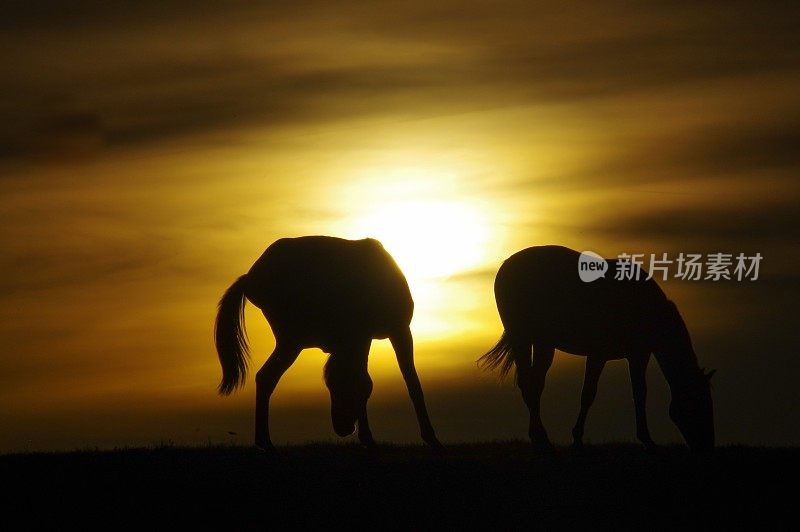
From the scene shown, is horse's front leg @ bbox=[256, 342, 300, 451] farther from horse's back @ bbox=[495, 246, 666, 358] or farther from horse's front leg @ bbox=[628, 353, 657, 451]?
horse's front leg @ bbox=[628, 353, 657, 451]

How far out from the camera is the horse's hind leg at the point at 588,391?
18.1m

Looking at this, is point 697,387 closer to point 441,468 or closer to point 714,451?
point 714,451

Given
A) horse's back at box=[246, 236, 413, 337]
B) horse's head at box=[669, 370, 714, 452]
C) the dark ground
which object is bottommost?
the dark ground

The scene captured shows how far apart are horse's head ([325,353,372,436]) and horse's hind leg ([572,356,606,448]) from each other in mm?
3094

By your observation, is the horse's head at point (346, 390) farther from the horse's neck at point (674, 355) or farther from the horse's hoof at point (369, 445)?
the horse's neck at point (674, 355)

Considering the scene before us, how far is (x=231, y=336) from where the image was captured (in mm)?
17906

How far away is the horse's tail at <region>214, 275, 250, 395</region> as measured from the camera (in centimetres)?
1778

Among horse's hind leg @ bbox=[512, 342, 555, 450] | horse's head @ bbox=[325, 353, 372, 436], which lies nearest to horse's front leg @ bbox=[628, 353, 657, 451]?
horse's hind leg @ bbox=[512, 342, 555, 450]

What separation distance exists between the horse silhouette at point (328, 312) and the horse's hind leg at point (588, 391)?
1973 mm

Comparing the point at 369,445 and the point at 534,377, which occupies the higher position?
the point at 534,377

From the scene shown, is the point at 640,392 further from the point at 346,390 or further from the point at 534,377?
the point at 346,390

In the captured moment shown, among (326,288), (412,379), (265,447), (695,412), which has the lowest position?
(265,447)

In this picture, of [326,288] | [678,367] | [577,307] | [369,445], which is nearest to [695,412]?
[678,367]

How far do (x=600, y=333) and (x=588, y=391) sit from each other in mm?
844
